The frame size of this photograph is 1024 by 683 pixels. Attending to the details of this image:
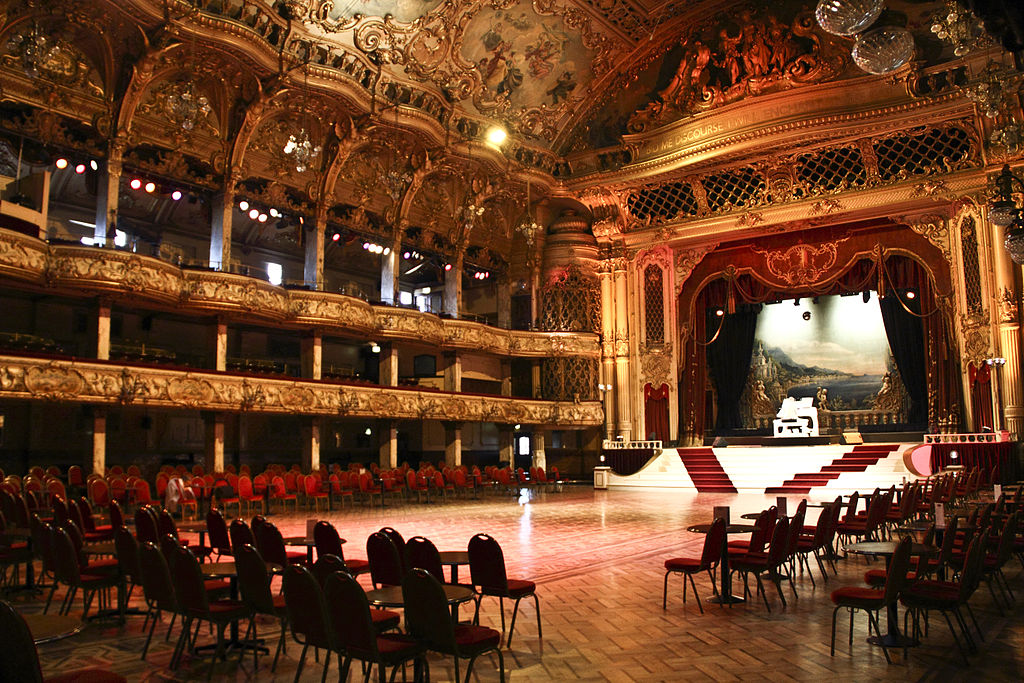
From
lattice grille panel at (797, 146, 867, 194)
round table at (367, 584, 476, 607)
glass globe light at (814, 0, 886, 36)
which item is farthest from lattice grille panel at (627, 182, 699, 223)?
round table at (367, 584, 476, 607)

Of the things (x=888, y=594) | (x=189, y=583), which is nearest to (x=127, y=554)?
(x=189, y=583)

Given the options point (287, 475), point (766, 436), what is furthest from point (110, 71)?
point (766, 436)

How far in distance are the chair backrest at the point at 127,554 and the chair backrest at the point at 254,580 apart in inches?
44.6

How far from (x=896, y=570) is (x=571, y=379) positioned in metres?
21.2

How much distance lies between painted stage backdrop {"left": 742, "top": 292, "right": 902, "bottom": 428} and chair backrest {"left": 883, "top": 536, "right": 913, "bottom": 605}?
74.1ft

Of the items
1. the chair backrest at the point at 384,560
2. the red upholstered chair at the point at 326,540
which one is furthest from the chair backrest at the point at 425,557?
the red upholstered chair at the point at 326,540

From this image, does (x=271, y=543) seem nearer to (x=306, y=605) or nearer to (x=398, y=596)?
(x=398, y=596)

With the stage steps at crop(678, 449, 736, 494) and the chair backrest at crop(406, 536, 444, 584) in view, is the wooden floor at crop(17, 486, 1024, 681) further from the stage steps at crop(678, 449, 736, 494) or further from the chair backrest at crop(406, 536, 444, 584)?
the stage steps at crop(678, 449, 736, 494)

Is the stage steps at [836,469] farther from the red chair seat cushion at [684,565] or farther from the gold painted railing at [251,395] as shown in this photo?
the red chair seat cushion at [684,565]

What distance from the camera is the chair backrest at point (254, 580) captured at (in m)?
4.76

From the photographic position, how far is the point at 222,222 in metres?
19.0

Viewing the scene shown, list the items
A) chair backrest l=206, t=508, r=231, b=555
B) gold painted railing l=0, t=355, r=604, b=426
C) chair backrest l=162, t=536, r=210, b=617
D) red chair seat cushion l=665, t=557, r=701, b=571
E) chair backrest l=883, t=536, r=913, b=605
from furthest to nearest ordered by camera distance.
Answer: gold painted railing l=0, t=355, r=604, b=426 < chair backrest l=206, t=508, r=231, b=555 < red chair seat cushion l=665, t=557, r=701, b=571 < chair backrest l=883, t=536, r=913, b=605 < chair backrest l=162, t=536, r=210, b=617

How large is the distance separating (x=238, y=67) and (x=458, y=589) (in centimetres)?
1588

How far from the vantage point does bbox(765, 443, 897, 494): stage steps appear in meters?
20.0
